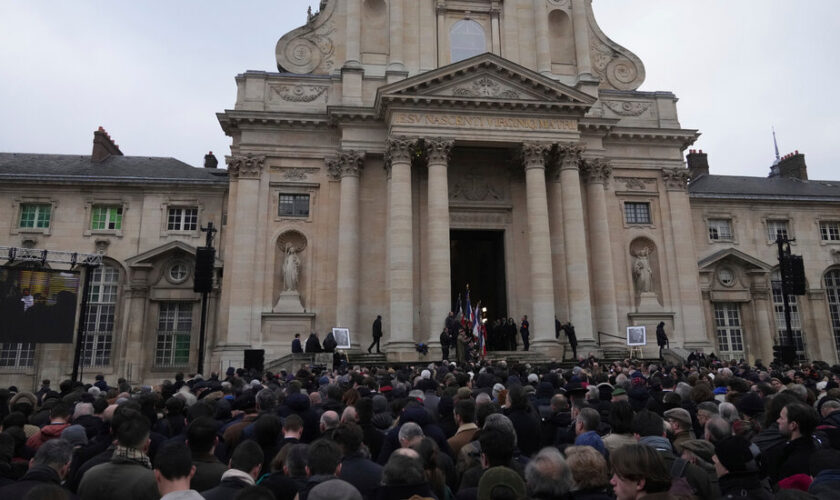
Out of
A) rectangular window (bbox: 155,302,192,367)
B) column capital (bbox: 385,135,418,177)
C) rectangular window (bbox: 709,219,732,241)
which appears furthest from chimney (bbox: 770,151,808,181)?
rectangular window (bbox: 155,302,192,367)

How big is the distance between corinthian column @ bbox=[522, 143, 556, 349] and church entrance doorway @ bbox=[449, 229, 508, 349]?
9.24 feet

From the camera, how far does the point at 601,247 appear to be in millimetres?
29578

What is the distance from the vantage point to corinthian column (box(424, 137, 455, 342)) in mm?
25922

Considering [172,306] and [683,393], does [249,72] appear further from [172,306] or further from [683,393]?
[683,393]

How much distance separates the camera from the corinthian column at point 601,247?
28844mm

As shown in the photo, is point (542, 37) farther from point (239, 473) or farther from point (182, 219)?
point (239, 473)

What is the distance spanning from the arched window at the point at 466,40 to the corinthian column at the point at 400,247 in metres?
7.64

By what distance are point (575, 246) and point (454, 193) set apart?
650 centimetres

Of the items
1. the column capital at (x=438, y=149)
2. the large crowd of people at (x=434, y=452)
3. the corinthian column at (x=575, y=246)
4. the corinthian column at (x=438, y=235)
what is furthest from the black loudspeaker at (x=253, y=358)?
the large crowd of people at (x=434, y=452)

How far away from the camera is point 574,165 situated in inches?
1131

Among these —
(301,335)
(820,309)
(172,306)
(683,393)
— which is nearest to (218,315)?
(172,306)

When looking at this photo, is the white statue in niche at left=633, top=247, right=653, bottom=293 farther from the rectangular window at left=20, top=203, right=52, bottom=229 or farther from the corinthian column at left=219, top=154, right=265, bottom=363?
the rectangular window at left=20, top=203, right=52, bottom=229

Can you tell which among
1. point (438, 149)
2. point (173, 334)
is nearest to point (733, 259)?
point (438, 149)

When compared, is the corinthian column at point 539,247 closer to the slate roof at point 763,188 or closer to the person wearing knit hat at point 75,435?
the slate roof at point 763,188
